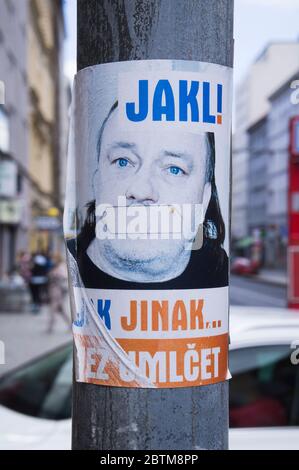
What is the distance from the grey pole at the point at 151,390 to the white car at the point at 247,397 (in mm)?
2217

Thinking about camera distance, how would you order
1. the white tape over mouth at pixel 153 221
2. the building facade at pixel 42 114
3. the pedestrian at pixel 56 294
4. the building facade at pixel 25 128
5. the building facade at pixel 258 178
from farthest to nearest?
the building facade at pixel 258 178
the building facade at pixel 42 114
the building facade at pixel 25 128
the pedestrian at pixel 56 294
the white tape over mouth at pixel 153 221

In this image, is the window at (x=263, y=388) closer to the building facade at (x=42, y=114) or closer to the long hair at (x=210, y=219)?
the long hair at (x=210, y=219)

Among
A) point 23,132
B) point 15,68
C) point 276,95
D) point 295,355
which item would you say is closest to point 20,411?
point 295,355

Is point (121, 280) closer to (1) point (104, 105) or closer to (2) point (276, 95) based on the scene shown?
(1) point (104, 105)

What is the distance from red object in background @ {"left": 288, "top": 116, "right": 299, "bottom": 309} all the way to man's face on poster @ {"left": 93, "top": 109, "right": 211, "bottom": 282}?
50.9 ft

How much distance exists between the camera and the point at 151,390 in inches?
65.2

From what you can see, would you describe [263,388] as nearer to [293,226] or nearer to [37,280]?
[293,226]

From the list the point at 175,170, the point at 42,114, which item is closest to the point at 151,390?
the point at 175,170

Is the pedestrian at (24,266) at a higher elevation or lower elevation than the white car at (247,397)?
lower

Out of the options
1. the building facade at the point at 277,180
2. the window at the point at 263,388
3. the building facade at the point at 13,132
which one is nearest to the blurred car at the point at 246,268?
the building facade at the point at 277,180

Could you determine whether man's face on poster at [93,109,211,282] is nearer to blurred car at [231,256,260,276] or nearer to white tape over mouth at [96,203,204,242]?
white tape over mouth at [96,203,204,242]

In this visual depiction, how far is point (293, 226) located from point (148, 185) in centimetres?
1581

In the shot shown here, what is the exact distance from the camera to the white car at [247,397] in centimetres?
399

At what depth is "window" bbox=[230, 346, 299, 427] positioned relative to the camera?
4242 mm
